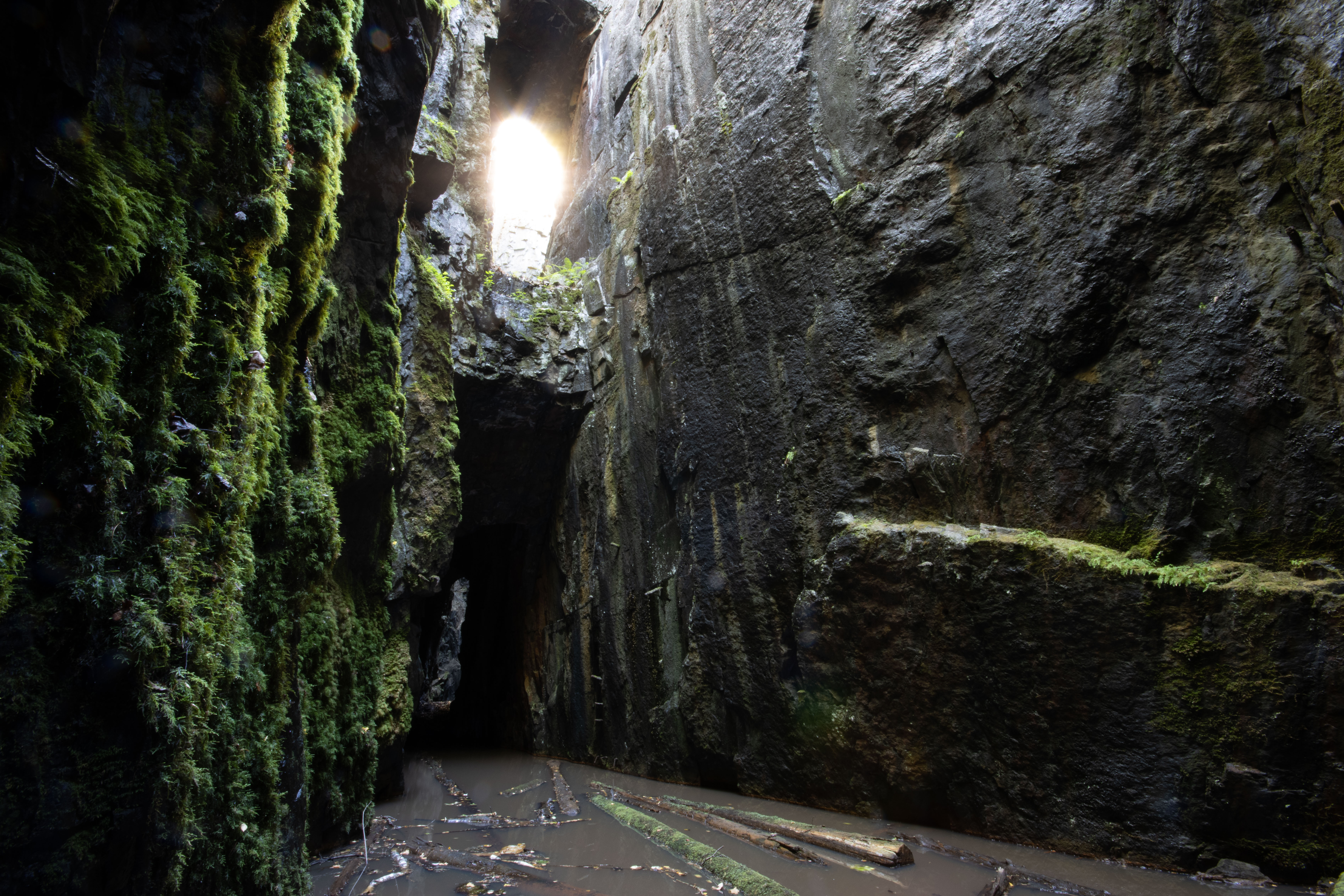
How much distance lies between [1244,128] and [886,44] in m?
3.38

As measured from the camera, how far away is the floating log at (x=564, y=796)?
676cm

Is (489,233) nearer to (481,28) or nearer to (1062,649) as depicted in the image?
(481,28)

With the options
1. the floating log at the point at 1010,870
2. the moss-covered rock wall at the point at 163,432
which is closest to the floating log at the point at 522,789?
the moss-covered rock wall at the point at 163,432

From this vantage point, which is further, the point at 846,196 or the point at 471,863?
the point at 846,196

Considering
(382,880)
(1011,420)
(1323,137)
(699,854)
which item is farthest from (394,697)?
(1323,137)

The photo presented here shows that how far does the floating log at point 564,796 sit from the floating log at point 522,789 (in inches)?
7.3

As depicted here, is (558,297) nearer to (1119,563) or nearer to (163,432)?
(1119,563)

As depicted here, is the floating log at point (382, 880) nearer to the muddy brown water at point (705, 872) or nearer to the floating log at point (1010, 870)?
the muddy brown water at point (705, 872)

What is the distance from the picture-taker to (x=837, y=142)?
7.08m

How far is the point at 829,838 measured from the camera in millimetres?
4949

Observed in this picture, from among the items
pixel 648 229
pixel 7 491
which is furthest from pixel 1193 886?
pixel 648 229

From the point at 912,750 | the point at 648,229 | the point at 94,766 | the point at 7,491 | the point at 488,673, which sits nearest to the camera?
the point at 7,491

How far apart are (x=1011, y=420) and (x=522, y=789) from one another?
7278 mm

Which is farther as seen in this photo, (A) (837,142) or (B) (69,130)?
(A) (837,142)
